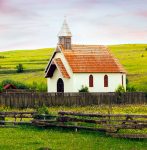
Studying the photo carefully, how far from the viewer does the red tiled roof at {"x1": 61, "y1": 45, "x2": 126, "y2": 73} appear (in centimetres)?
6762

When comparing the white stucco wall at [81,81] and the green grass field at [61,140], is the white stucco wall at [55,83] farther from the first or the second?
the green grass field at [61,140]

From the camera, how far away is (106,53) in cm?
7062

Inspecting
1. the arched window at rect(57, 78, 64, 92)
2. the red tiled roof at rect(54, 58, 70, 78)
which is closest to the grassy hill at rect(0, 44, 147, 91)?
the arched window at rect(57, 78, 64, 92)

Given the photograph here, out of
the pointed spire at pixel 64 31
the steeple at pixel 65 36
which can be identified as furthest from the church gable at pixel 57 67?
the pointed spire at pixel 64 31

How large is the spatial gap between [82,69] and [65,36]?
5.91 meters

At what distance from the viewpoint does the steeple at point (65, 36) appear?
69938mm

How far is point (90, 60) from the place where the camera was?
226 ft

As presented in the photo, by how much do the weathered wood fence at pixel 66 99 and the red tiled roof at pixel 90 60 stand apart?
18.1 ft

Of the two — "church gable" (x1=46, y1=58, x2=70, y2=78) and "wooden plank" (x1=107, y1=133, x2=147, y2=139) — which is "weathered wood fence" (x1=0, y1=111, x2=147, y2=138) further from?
"church gable" (x1=46, y1=58, x2=70, y2=78)

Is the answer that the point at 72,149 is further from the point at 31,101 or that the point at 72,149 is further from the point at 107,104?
the point at 107,104

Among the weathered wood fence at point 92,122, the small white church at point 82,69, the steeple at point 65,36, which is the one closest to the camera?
the weathered wood fence at point 92,122

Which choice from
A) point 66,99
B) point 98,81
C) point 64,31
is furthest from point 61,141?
point 64,31

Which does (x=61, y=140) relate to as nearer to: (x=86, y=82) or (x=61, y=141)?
(x=61, y=141)

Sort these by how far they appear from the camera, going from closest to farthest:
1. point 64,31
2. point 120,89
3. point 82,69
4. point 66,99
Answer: point 66,99, point 82,69, point 120,89, point 64,31
